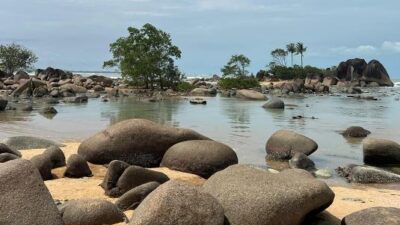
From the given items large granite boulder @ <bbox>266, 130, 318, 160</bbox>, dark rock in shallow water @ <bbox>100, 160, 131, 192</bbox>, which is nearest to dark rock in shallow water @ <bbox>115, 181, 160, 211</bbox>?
dark rock in shallow water @ <bbox>100, 160, 131, 192</bbox>

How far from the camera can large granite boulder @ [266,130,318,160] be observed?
41.8 ft

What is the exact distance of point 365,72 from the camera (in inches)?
3676

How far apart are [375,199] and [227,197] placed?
3618 mm

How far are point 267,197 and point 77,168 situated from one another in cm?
434

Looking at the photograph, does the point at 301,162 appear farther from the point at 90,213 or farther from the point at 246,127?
the point at 246,127

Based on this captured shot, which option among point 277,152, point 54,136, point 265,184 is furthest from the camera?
point 54,136

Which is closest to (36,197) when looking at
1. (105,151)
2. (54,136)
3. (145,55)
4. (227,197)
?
(227,197)

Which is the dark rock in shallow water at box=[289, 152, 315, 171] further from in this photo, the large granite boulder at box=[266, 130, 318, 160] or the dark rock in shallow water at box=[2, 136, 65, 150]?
the dark rock in shallow water at box=[2, 136, 65, 150]

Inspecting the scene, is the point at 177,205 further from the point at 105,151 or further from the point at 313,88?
the point at 313,88

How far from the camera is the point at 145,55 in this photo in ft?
159

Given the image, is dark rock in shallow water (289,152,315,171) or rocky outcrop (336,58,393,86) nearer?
dark rock in shallow water (289,152,315,171)

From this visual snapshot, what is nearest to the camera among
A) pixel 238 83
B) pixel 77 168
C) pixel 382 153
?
pixel 77 168

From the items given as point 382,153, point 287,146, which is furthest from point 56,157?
point 382,153

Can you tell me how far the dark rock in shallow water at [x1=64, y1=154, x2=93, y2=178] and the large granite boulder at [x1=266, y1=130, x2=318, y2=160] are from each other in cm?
513
